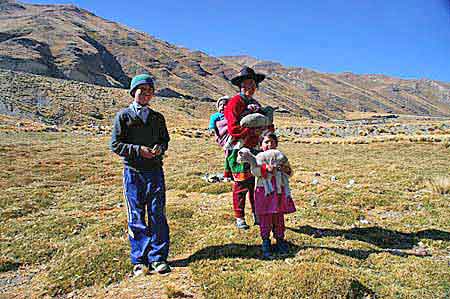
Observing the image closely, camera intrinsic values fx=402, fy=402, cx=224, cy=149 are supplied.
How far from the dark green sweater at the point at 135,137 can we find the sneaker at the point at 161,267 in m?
1.69

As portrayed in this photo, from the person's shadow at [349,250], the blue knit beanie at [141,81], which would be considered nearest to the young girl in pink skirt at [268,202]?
the person's shadow at [349,250]

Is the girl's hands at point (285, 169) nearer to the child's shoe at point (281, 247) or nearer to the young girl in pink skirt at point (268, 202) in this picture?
the young girl in pink skirt at point (268, 202)

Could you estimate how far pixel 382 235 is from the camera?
9258 millimetres

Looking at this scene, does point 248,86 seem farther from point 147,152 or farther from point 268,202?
point 147,152

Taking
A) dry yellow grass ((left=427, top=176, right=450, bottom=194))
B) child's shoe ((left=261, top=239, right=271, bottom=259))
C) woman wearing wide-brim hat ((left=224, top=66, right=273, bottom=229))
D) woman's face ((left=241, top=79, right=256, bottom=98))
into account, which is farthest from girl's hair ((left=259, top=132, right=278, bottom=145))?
dry yellow grass ((left=427, top=176, right=450, bottom=194))

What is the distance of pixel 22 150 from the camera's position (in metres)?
33.5

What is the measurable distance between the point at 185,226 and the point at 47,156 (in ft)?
79.0

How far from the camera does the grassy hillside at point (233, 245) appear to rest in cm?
628

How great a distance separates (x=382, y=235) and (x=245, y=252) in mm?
3564

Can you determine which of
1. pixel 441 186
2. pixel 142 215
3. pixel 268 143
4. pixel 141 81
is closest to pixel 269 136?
pixel 268 143

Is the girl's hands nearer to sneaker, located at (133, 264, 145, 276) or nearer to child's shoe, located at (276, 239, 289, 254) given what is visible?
child's shoe, located at (276, 239, 289, 254)

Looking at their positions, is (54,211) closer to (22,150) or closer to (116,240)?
(116,240)

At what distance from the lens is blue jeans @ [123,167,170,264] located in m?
7.12

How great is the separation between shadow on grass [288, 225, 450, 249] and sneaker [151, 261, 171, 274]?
11.1 ft
